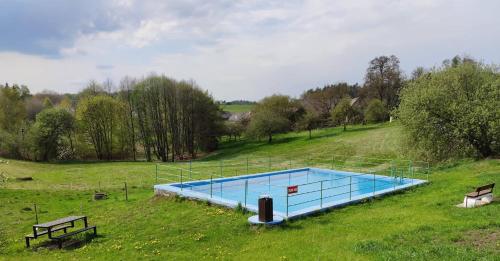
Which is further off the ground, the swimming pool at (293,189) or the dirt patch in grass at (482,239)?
the dirt patch in grass at (482,239)

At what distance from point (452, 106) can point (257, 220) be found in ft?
64.1

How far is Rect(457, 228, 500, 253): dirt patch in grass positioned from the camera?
984 cm

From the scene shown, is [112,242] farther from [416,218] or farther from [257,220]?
[416,218]

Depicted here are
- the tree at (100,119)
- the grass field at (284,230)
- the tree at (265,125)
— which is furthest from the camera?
the tree at (265,125)

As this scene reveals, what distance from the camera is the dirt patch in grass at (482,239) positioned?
9844 millimetres

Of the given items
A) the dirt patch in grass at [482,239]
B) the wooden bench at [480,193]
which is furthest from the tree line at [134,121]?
the dirt patch in grass at [482,239]

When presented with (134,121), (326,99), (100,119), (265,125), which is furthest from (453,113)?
(326,99)

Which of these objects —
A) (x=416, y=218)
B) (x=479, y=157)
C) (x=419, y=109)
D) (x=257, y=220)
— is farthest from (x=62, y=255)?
(x=479, y=157)

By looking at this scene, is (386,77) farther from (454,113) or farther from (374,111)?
(454,113)

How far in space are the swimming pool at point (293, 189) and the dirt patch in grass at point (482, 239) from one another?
614cm

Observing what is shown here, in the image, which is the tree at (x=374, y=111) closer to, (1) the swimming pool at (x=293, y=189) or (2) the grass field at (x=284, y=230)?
(1) the swimming pool at (x=293, y=189)

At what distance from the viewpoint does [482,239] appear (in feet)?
34.6

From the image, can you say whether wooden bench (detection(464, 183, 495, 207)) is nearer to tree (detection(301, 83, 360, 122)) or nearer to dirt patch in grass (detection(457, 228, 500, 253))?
dirt patch in grass (detection(457, 228, 500, 253))

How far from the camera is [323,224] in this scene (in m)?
14.5
